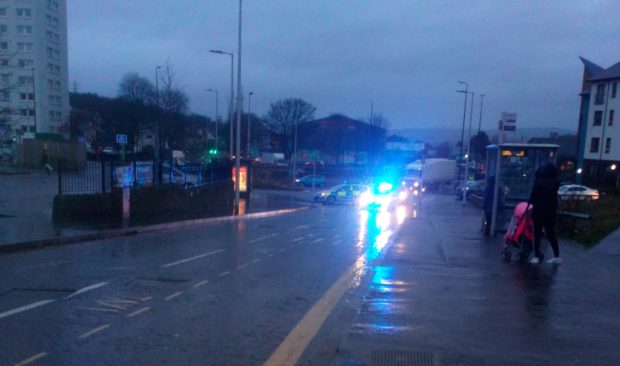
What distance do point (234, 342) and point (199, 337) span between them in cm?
42

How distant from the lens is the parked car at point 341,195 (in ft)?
134

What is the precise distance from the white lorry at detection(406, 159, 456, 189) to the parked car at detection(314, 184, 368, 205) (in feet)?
52.8


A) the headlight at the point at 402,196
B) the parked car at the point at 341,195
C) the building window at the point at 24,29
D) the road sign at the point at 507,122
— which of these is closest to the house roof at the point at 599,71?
the headlight at the point at 402,196

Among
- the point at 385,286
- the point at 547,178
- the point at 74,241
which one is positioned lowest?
the point at 74,241

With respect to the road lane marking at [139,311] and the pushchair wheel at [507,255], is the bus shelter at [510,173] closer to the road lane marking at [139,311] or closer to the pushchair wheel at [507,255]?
the pushchair wheel at [507,255]

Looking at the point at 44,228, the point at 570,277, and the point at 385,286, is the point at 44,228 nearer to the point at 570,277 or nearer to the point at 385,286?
the point at 385,286

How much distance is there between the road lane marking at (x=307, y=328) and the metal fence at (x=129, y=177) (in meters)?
12.9

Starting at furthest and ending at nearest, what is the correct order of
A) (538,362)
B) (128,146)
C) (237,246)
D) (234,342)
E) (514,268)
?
(128,146), (237,246), (514,268), (234,342), (538,362)

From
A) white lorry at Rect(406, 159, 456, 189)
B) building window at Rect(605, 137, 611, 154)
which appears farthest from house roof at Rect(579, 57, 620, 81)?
white lorry at Rect(406, 159, 456, 189)

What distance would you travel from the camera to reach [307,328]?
19.6 feet

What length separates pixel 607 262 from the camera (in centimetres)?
870

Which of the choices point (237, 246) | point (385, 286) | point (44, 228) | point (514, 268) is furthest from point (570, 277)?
point (44, 228)

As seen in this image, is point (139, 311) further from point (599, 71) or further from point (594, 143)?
point (599, 71)

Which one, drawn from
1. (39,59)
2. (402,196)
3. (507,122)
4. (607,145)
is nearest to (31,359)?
(507,122)
